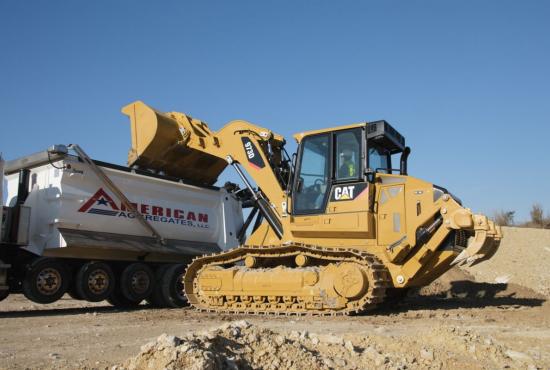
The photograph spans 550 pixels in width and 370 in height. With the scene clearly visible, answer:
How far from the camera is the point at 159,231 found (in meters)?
12.1

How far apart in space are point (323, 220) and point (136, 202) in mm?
4162

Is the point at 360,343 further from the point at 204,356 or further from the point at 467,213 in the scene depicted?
the point at 467,213

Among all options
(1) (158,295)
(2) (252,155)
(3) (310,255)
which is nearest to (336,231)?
(3) (310,255)

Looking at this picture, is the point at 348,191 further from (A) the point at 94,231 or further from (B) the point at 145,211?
(A) the point at 94,231

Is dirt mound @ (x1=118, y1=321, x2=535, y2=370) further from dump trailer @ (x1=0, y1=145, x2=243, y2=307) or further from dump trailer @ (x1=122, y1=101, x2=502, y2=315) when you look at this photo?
dump trailer @ (x1=0, y1=145, x2=243, y2=307)

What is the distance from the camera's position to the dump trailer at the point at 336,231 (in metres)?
9.21

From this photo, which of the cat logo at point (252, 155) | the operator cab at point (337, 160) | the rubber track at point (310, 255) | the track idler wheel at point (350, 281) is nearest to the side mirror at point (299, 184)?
the operator cab at point (337, 160)

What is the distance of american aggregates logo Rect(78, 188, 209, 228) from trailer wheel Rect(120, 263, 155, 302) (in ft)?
3.56

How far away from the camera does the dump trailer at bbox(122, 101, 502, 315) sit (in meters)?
9.21

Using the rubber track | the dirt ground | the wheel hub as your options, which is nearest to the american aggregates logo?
the wheel hub

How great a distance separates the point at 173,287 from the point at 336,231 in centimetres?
401

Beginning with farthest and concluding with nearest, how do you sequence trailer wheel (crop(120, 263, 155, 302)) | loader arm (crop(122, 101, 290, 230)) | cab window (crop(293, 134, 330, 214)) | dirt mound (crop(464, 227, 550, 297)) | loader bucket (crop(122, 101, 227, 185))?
1. dirt mound (crop(464, 227, 550, 297))
2. loader bucket (crop(122, 101, 227, 185))
3. loader arm (crop(122, 101, 290, 230))
4. trailer wheel (crop(120, 263, 155, 302))
5. cab window (crop(293, 134, 330, 214))

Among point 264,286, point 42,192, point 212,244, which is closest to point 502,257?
point 212,244

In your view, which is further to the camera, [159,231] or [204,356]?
[159,231]
